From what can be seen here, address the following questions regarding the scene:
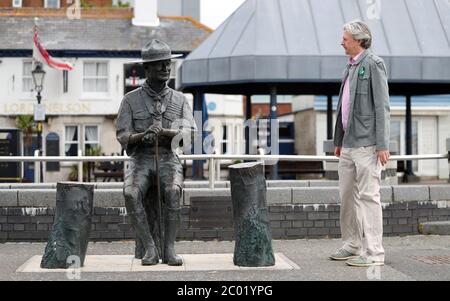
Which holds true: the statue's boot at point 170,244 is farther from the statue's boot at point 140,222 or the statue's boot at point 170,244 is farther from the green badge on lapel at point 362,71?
the green badge on lapel at point 362,71

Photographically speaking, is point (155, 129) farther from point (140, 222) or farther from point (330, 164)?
point (330, 164)

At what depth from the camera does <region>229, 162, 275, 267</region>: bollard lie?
865cm

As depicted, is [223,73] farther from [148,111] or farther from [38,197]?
[148,111]

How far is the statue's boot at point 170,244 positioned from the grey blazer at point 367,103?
1.91 meters

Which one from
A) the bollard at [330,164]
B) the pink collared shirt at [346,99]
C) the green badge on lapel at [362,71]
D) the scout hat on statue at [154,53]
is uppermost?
the scout hat on statue at [154,53]

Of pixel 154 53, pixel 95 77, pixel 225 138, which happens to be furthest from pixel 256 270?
pixel 225 138

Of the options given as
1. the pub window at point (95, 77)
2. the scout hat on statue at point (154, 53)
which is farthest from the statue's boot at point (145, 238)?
the pub window at point (95, 77)

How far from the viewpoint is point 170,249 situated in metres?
8.73

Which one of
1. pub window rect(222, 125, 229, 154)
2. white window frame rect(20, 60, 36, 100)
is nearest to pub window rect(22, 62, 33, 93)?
white window frame rect(20, 60, 36, 100)

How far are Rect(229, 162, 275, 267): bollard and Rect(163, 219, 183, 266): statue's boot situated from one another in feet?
1.94

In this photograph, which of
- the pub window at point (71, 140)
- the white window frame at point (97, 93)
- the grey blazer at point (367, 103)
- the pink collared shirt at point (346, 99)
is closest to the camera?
the grey blazer at point (367, 103)

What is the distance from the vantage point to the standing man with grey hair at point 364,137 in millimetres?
8664

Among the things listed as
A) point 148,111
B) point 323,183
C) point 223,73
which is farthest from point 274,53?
point 148,111

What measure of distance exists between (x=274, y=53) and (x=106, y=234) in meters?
8.54
